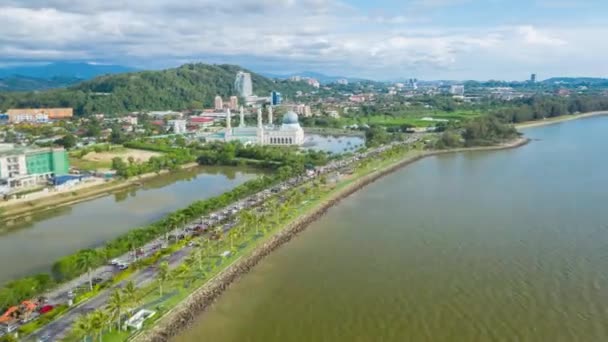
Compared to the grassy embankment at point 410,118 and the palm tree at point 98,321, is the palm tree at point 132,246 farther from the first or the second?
the grassy embankment at point 410,118

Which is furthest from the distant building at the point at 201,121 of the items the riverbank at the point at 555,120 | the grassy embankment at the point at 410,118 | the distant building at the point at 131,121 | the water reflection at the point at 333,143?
the riverbank at the point at 555,120

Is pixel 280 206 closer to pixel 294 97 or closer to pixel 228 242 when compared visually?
pixel 228 242

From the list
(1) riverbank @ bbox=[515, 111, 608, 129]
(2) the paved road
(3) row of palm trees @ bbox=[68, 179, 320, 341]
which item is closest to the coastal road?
(2) the paved road

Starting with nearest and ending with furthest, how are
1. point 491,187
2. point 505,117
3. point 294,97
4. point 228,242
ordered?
1. point 228,242
2. point 491,187
3. point 505,117
4. point 294,97

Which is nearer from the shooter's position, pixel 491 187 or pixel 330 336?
pixel 330 336

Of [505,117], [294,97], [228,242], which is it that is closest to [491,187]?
[228,242]

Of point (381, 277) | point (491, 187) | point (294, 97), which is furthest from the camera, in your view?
point (294, 97)

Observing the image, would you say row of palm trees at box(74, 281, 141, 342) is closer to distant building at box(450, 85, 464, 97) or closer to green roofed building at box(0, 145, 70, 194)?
green roofed building at box(0, 145, 70, 194)

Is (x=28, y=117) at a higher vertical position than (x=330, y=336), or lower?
higher
